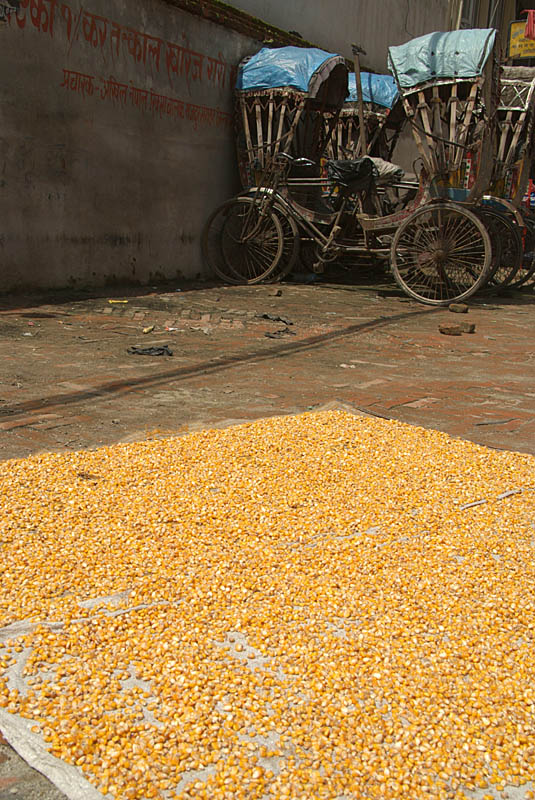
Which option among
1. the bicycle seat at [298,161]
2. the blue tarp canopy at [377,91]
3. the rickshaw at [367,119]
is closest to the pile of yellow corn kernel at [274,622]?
the bicycle seat at [298,161]

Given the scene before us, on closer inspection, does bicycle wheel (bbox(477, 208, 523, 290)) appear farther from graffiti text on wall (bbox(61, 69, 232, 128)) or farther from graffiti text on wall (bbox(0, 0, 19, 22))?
graffiti text on wall (bbox(0, 0, 19, 22))

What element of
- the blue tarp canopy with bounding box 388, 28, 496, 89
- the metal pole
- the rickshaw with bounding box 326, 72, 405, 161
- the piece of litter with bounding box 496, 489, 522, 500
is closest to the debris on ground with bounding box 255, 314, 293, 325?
the blue tarp canopy with bounding box 388, 28, 496, 89

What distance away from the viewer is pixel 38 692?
150cm

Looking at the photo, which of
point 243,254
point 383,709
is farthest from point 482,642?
point 243,254

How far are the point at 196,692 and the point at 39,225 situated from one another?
22.7 ft

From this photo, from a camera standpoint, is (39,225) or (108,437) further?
(39,225)

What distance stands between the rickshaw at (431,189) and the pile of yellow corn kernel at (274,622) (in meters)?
5.20

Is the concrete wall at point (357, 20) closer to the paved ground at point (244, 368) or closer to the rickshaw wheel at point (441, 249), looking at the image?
the rickshaw wheel at point (441, 249)

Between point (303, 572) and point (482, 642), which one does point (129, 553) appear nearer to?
point (303, 572)

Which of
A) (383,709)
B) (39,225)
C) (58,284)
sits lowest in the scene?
(383,709)

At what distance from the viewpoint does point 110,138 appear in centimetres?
834

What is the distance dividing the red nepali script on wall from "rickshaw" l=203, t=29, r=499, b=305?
1680mm

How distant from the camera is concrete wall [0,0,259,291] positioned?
733 centimetres

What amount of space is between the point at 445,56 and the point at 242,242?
3048 millimetres
